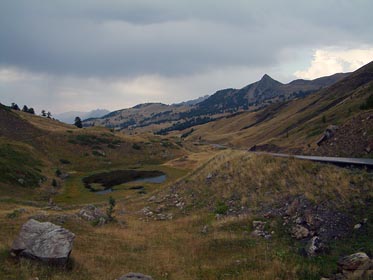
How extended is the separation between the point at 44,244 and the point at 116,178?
79043mm

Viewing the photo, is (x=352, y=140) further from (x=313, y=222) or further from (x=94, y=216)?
(x=94, y=216)

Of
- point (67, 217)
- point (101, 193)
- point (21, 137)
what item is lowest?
point (101, 193)

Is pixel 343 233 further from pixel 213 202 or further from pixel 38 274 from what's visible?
pixel 38 274

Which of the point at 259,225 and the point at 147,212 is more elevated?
the point at 259,225

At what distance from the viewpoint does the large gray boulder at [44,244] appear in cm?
1814

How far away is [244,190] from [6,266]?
2354cm

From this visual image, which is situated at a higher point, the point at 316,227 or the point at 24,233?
the point at 24,233

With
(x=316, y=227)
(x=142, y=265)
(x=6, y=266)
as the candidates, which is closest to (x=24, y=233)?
(x=6, y=266)

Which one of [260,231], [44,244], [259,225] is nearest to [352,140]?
[259,225]

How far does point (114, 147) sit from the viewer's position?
466ft

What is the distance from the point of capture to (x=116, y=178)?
96625 millimetres

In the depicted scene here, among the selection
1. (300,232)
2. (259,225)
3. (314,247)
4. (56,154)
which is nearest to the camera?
(314,247)

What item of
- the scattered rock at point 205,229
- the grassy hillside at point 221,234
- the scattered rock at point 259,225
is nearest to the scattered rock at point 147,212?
the grassy hillside at point 221,234

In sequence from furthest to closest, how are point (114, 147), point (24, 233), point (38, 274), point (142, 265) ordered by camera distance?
1. point (114, 147)
2. point (142, 265)
3. point (24, 233)
4. point (38, 274)
